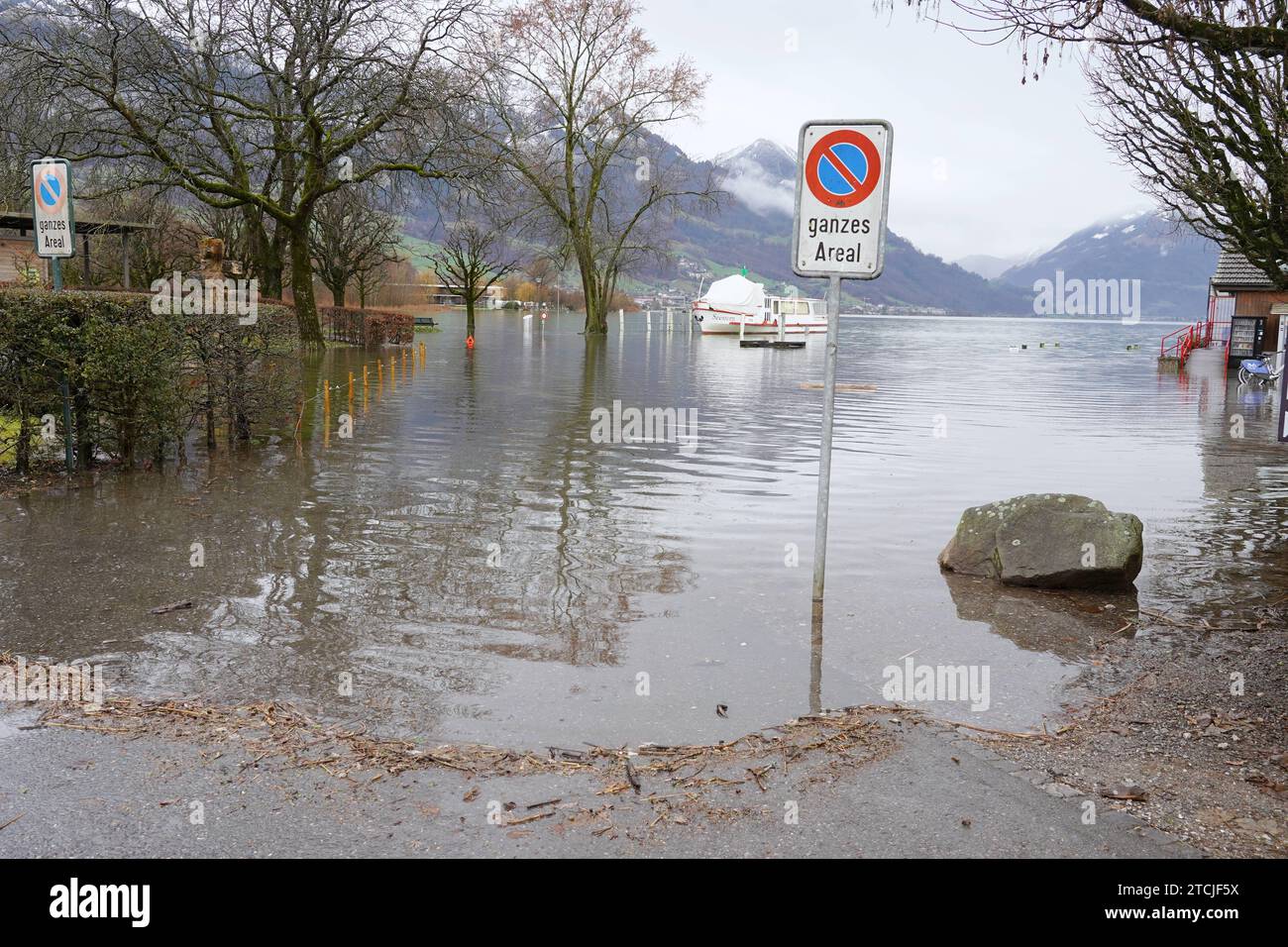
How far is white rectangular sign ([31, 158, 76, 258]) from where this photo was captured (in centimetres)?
1152

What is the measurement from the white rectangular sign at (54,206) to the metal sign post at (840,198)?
27.3 feet

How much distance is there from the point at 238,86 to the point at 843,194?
99.5 ft

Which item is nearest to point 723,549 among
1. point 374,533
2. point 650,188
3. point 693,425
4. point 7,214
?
point 374,533

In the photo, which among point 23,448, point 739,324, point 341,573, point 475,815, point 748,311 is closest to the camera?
point 475,815

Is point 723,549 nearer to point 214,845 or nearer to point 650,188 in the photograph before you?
point 214,845

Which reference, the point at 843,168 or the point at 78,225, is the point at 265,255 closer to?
→ the point at 78,225

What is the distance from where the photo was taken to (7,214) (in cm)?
3069

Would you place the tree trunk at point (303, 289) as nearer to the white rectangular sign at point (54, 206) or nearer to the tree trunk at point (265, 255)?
the tree trunk at point (265, 255)

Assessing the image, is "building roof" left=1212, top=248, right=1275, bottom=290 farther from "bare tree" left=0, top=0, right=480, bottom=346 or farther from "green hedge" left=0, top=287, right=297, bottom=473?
"green hedge" left=0, top=287, right=297, bottom=473

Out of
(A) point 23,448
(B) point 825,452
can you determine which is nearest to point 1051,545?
(B) point 825,452

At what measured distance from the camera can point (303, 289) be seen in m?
35.8

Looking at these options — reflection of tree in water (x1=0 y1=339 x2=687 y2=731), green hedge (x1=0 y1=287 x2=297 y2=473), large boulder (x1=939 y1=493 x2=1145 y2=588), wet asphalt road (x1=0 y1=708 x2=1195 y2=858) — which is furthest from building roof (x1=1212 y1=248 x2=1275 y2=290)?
wet asphalt road (x1=0 y1=708 x2=1195 y2=858)

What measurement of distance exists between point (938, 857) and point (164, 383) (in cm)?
1026

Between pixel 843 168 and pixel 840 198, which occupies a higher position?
pixel 843 168
